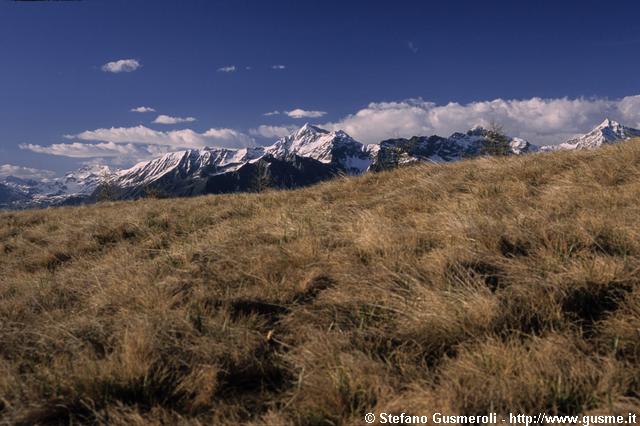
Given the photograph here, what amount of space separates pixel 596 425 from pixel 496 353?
58 cm

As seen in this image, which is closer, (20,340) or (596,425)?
(596,425)

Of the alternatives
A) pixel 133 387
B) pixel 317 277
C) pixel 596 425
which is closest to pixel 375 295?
pixel 317 277

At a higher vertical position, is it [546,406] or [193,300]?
[193,300]

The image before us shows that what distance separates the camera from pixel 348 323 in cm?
306

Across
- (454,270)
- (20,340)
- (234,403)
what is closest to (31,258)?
(20,340)

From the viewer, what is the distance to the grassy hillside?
2234mm

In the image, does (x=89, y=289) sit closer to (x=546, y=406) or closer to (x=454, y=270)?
(x=454, y=270)

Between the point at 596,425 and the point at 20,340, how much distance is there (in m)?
4.04

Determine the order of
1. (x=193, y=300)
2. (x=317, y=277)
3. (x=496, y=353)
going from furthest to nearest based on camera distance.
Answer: (x=317, y=277)
(x=193, y=300)
(x=496, y=353)

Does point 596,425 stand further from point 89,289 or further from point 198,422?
point 89,289

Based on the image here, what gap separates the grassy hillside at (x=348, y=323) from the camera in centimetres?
223

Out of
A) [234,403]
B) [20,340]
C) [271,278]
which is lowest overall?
[234,403]

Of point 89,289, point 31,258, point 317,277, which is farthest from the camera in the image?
point 31,258

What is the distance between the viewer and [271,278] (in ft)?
12.9
